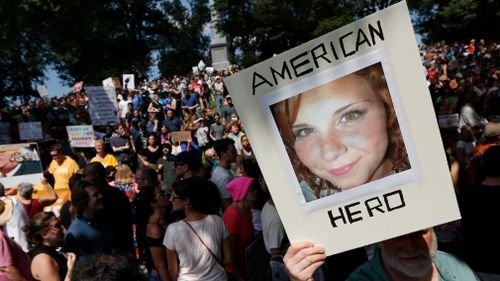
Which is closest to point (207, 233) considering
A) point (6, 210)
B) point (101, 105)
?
point (6, 210)

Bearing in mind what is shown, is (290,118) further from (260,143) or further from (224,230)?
(224,230)

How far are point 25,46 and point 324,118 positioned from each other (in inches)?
734

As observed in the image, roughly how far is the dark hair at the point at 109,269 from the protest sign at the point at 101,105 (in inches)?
276

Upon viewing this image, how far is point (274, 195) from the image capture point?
5.53 feet

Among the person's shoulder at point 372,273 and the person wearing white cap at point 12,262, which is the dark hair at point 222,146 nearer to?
the person wearing white cap at point 12,262

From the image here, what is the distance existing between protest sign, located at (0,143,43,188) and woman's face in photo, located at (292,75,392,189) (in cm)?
635

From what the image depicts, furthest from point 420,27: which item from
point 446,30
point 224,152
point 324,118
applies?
point 324,118

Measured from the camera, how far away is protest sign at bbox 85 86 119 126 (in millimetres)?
9219

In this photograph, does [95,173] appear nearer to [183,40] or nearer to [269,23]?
[269,23]

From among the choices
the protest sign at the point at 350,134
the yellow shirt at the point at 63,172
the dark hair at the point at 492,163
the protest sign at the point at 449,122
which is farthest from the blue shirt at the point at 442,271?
the yellow shirt at the point at 63,172

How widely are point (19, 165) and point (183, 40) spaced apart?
2829 inches

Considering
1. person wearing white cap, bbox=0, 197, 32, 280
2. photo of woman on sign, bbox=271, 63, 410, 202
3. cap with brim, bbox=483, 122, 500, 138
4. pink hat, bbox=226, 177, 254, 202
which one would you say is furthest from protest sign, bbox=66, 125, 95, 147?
photo of woman on sign, bbox=271, 63, 410, 202

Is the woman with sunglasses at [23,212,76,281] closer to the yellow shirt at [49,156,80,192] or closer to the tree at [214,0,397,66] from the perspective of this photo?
the yellow shirt at [49,156,80,192]

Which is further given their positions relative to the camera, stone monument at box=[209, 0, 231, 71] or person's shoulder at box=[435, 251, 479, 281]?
stone monument at box=[209, 0, 231, 71]
